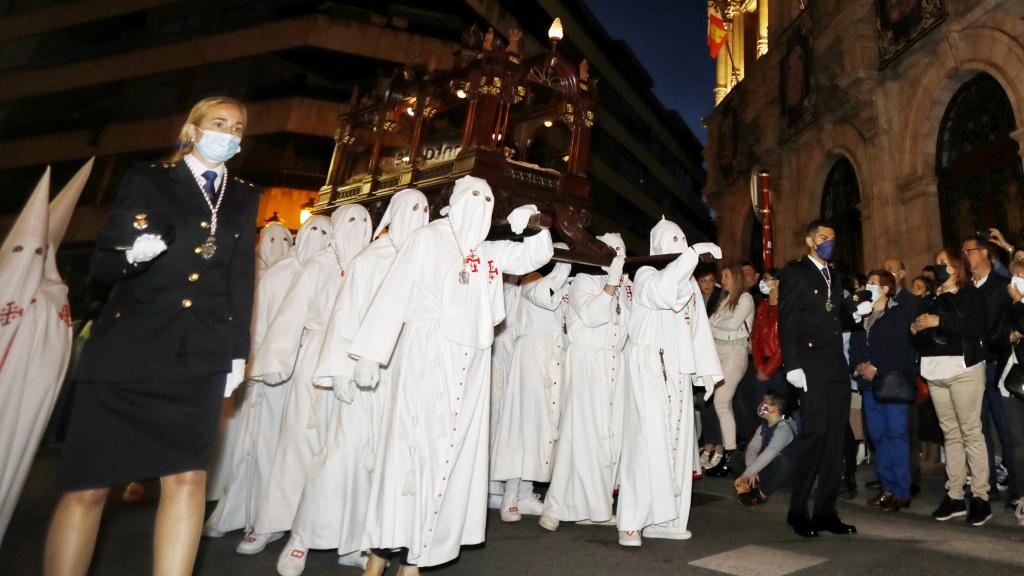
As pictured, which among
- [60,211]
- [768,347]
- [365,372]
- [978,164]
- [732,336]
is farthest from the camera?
[978,164]

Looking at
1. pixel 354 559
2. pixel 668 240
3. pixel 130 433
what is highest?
pixel 668 240

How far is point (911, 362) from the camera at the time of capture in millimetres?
5355

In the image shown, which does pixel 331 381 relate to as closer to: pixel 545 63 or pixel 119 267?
pixel 119 267

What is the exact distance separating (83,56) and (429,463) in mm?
32843

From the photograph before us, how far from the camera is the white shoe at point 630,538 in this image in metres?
3.99

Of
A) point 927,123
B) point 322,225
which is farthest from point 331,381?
point 927,123

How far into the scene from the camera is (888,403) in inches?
209

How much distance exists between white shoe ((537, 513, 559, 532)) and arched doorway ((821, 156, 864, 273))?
1152cm

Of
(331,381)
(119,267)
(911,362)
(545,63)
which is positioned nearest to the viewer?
(119,267)

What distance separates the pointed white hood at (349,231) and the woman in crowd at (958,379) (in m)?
5.03

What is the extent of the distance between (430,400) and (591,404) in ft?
7.06

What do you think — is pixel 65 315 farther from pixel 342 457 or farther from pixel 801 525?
pixel 801 525

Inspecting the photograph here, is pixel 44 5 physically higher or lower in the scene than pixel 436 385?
higher

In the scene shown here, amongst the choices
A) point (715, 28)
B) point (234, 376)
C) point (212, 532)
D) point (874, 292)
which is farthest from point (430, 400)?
point (715, 28)
